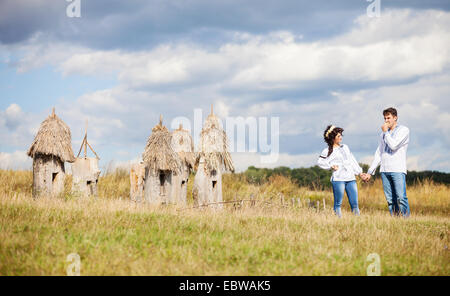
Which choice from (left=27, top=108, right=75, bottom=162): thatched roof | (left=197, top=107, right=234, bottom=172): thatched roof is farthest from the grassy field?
(left=27, top=108, right=75, bottom=162): thatched roof

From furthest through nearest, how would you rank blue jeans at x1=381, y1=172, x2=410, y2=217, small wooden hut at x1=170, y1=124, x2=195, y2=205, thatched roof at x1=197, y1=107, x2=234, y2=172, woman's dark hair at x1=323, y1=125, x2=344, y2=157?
small wooden hut at x1=170, y1=124, x2=195, y2=205, thatched roof at x1=197, y1=107, x2=234, y2=172, woman's dark hair at x1=323, y1=125, x2=344, y2=157, blue jeans at x1=381, y1=172, x2=410, y2=217

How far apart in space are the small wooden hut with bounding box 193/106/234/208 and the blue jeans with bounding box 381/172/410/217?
158 inches

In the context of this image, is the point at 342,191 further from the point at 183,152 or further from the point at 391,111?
the point at 183,152

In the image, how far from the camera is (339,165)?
35.3ft

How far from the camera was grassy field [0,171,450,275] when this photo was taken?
6254 mm

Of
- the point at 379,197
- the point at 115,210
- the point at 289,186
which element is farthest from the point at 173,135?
the point at 379,197

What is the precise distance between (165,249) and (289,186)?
14.5 meters

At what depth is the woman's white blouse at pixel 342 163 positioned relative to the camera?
10.7 metres

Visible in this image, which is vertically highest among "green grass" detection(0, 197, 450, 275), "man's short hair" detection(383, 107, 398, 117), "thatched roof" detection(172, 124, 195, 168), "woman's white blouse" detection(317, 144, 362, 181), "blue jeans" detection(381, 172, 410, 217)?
"man's short hair" detection(383, 107, 398, 117)

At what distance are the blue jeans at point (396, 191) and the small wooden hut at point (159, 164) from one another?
5.44 m

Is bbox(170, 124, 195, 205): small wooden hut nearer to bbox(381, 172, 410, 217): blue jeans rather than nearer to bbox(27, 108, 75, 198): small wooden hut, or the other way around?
bbox(27, 108, 75, 198): small wooden hut

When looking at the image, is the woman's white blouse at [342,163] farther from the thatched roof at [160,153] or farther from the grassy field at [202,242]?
the thatched roof at [160,153]
